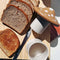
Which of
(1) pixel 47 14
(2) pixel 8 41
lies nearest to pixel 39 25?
(1) pixel 47 14

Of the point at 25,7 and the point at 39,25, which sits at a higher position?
the point at 25,7

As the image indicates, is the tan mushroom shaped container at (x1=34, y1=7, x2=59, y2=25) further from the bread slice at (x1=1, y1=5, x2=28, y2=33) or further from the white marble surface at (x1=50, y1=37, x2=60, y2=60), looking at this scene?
the white marble surface at (x1=50, y1=37, x2=60, y2=60)

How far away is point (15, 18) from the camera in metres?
1.00

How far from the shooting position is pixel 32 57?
98cm

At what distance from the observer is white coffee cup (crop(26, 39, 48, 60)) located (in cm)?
94

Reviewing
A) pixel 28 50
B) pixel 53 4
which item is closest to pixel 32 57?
pixel 28 50

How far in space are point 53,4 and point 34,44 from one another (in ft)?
1.31

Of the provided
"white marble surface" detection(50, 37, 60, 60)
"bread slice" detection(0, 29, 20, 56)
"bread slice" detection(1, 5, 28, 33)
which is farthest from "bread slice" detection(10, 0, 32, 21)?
"white marble surface" detection(50, 37, 60, 60)

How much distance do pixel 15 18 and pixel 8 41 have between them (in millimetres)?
173

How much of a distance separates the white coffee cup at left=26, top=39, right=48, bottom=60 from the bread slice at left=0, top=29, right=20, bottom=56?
0.31ft

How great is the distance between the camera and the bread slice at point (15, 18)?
985 mm

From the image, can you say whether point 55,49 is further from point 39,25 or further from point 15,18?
point 15,18

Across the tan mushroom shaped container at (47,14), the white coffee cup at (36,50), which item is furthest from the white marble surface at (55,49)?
the tan mushroom shaped container at (47,14)

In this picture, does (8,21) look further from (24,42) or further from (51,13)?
(51,13)
